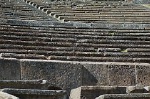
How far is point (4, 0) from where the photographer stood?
3353cm

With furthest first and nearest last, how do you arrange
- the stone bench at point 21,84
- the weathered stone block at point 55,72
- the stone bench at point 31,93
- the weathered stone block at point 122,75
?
the weathered stone block at point 122,75, the weathered stone block at point 55,72, the stone bench at point 21,84, the stone bench at point 31,93

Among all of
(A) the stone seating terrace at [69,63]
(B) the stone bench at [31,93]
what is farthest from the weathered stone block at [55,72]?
(B) the stone bench at [31,93]

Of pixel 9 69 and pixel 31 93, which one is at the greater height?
pixel 31 93

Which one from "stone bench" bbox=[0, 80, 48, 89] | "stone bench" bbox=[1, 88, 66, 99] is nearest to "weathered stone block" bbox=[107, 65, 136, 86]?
"stone bench" bbox=[0, 80, 48, 89]

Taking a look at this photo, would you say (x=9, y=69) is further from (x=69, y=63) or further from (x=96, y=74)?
(x=96, y=74)

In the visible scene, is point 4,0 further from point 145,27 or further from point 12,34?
point 12,34

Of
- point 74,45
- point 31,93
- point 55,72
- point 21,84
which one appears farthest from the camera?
point 74,45

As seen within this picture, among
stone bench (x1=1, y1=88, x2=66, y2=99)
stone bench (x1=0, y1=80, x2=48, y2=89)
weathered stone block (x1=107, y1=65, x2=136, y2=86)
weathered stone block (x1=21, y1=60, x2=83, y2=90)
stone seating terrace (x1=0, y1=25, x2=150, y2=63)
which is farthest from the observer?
stone seating terrace (x1=0, y1=25, x2=150, y2=63)

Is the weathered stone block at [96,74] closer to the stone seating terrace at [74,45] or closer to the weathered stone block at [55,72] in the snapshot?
the weathered stone block at [55,72]

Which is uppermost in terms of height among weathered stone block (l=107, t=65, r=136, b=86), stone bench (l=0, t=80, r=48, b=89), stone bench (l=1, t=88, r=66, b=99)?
stone bench (l=1, t=88, r=66, b=99)

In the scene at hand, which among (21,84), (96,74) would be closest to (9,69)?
(21,84)

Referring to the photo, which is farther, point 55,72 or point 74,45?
point 74,45

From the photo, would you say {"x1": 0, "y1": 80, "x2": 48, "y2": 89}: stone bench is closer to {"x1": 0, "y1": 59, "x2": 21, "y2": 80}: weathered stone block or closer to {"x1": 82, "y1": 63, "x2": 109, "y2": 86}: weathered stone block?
{"x1": 0, "y1": 59, "x2": 21, "y2": 80}: weathered stone block

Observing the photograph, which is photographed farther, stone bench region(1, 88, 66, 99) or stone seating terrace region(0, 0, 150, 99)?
stone seating terrace region(0, 0, 150, 99)
